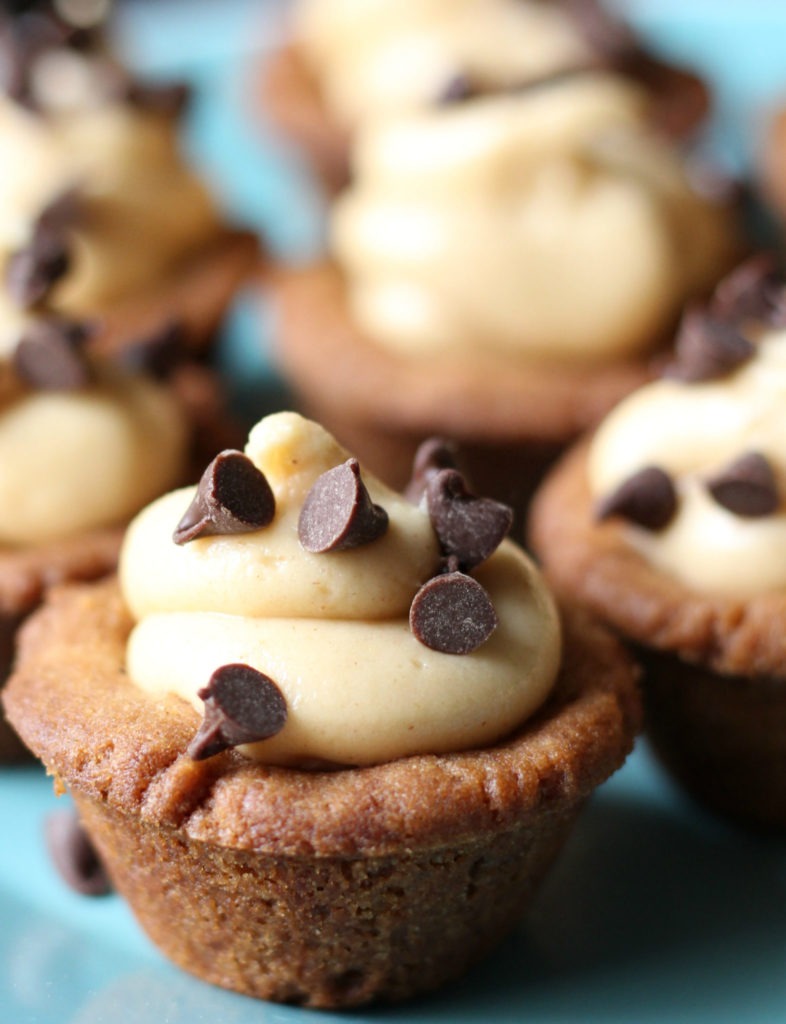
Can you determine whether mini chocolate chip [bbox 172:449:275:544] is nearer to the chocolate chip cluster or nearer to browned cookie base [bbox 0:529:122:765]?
the chocolate chip cluster

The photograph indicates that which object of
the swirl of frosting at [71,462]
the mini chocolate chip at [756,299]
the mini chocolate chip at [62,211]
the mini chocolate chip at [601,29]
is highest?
the mini chocolate chip at [601,29]

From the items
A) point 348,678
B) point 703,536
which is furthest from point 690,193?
point 348,678

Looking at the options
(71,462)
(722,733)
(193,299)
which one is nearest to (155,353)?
(71,462)

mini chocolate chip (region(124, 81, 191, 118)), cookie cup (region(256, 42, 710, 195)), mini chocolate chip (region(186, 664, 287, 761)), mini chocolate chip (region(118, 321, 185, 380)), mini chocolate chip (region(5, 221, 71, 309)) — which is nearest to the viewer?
mini chocolate chip (region(186, 664, 287, 761))

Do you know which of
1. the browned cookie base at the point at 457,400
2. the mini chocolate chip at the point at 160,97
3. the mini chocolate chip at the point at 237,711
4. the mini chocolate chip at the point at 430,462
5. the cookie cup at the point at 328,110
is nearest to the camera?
the mini chocolate chip at the point at 237,711

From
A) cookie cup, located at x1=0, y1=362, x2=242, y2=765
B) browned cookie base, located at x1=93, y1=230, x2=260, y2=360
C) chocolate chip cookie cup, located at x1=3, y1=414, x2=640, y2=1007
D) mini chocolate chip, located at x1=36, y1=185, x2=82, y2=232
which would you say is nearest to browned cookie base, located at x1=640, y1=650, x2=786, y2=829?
chocolate chip cookie cup, located at x1=3, y1=414, x2=640, y2=1007

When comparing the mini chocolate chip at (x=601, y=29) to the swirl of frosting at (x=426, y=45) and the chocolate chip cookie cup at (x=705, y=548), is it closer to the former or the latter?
the swirl of frosting at (x=426, y=45)

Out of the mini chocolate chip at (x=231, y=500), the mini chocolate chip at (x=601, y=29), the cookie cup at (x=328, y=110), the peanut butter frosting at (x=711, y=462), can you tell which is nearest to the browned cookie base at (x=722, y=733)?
the peanut butter frosting at (x=711, y=462)

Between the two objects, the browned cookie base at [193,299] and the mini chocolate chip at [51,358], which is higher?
the mini chocolate chip at [51,358]
